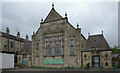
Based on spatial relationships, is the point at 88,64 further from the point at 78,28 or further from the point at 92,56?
the point at 78,28

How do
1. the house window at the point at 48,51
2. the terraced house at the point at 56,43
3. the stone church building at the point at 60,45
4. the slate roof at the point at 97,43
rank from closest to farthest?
the slate roof at the point at 97,43 < the stone church building at the point at 60,45 < the terraced house at the point at 56,43 < the house window at the point at 48,51

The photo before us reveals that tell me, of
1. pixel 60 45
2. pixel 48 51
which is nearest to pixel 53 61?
pixel 48 51

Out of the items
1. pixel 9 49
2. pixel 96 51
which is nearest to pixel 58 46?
pixel 96 51

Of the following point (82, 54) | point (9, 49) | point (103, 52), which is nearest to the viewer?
point (103, 52)

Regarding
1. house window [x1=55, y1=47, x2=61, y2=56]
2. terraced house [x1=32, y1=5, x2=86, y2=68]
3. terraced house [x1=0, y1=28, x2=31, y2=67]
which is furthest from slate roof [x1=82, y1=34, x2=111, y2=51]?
terraced house [x1=0, y1=28, x2=31, y2=67]

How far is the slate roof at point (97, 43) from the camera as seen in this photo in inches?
1017

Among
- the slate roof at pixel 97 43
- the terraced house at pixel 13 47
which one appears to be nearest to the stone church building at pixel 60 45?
the slate roof at pixel 97 43

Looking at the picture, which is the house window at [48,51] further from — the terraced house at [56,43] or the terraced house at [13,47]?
the terraced house at [13,47]

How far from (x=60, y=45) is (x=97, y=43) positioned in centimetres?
955

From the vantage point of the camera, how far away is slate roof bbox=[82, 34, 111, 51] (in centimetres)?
2582

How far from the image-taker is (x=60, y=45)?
96.1 feet

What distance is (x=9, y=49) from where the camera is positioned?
38625mm

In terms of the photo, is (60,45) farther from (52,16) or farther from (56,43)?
(52,16)

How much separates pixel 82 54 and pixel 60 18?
450 inches
